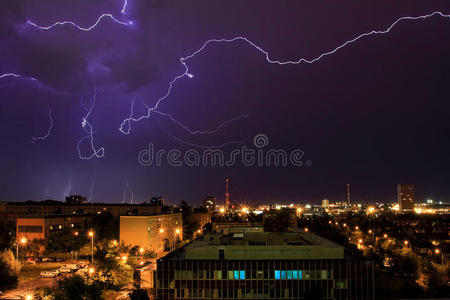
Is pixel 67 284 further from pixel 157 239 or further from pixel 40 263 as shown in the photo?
pixel 157 239

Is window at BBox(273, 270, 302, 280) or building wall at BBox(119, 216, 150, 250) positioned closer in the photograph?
window at BBox(273, 270, 302, 280)

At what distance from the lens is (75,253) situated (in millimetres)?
49250

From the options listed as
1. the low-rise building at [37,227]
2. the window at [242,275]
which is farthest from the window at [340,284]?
the low-rise building at [37,227]

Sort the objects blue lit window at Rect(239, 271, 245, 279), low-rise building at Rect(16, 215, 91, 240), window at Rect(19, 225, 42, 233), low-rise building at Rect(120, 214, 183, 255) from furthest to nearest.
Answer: low-rise building at Rect(120, 214, 183, 255)
window at Rect(19, 225, 42, 233)
low-rise building at Rect(16, 215, 91, 240)
blue lit window at Rect(239, 271, 245, 279)

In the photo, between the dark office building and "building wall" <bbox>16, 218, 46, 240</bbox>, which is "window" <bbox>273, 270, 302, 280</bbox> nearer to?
the dark office building

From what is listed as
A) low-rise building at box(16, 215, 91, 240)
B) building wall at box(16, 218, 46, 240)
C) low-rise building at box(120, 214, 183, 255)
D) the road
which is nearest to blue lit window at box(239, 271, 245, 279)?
the road

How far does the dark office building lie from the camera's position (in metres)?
25.0

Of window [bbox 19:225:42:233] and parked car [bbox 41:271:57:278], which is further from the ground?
window [bbox 19:225:42:233]

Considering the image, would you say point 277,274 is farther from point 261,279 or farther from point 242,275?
point 242,275

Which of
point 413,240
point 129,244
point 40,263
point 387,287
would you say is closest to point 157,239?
point 129,244

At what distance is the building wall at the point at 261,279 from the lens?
25047mm

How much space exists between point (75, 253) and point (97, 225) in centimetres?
1507

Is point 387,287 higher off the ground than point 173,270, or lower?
lower

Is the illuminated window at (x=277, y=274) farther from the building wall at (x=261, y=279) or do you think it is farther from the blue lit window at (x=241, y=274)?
the blue lit window at (x=241, y=274)
